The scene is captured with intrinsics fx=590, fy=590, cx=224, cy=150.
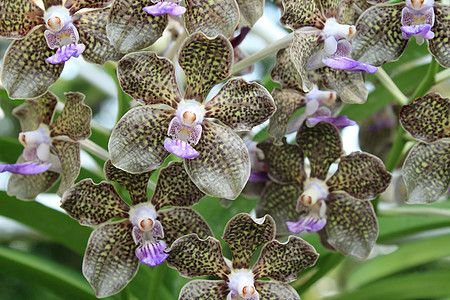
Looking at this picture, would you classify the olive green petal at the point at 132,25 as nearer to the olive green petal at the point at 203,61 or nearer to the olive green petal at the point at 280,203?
the olive green petal at the point at 203,61

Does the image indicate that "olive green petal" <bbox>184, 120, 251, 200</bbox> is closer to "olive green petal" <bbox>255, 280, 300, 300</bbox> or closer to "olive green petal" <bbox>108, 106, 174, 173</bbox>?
"olive green petal" <bbox>108, 106, 174, 173</bbox>

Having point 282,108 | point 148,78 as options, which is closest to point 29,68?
point 148,78

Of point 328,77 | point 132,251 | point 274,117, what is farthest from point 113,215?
point 328,77

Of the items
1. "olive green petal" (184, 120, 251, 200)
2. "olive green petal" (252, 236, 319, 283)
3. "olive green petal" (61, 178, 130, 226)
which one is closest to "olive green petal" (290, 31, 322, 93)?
"olive green petal" (184, 120, 251, 200)

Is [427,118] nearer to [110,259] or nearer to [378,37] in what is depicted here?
[378,37]

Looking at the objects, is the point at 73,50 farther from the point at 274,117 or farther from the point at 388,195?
the point at 388,195

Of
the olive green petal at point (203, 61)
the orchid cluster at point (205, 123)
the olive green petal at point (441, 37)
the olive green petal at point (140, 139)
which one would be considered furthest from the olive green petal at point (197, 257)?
the olive green petal at point (441, 37)
